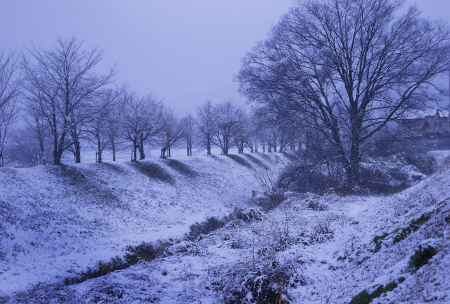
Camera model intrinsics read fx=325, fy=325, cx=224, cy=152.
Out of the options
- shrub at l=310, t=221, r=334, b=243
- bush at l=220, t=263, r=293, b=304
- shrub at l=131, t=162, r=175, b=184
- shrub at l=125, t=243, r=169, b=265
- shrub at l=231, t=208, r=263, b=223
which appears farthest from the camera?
shrub at l=131, t=162, r=175, b=184

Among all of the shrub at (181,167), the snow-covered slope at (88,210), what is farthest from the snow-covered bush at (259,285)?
the shrub at (181,167)

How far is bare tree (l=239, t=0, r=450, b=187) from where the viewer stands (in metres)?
15.9

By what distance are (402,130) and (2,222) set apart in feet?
64.5

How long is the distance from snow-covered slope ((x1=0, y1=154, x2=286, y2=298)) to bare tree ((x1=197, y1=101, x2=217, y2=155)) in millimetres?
22506

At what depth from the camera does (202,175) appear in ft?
105

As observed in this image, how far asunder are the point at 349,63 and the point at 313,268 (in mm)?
12858

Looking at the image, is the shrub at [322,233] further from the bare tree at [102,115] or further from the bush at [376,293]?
the bare tree at [102,115]

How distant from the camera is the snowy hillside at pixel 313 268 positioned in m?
4.71

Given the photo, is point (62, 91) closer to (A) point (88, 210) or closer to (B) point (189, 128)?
(A) point (88, 210)

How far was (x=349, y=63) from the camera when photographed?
1702 centimetres

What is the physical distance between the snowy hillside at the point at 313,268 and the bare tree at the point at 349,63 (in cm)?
789

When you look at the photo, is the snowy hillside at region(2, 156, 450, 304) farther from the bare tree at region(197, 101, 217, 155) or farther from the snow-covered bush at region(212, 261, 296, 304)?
the bare tree at region(197, 101, 217, 155)

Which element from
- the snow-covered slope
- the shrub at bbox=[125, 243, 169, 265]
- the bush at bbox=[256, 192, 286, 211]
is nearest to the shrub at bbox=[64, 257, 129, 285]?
the snow-covered slope

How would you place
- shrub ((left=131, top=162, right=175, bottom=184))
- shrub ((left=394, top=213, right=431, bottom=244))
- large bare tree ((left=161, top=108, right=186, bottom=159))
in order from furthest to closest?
large bare tree ((left=161, top=108, right=186, bottom=159)) → shrub ((left=131, top=162, right=175, bottom=184)) → shrub ((left=394, top=213, right=431, bottom=244))
